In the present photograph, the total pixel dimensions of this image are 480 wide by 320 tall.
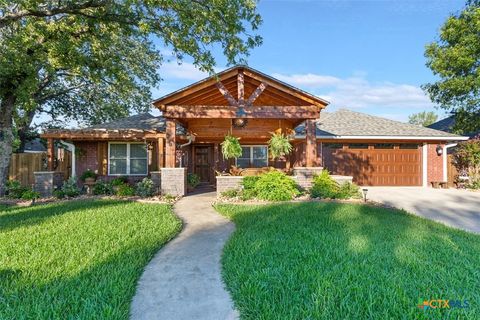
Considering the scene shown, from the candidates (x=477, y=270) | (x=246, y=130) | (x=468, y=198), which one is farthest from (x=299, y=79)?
(x=477, y=270)

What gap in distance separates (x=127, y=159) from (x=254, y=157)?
621 cm

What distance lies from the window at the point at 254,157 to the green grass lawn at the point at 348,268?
27.4 ft

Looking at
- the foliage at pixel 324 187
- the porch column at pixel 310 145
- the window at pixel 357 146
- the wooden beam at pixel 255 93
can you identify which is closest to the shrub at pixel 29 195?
the wooden beam at pixel 255 93

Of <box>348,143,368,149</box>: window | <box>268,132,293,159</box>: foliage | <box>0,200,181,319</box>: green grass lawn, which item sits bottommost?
<box>0,200,181,319</box>: green grass lawn

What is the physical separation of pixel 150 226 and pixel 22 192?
682 cm

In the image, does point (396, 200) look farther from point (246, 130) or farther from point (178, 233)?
point (178, 233)

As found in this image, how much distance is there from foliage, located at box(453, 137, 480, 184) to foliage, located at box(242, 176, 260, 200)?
11254 mm

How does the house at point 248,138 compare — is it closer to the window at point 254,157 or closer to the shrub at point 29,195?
the window at point 254,157

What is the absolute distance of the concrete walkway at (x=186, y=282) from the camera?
9.21ft

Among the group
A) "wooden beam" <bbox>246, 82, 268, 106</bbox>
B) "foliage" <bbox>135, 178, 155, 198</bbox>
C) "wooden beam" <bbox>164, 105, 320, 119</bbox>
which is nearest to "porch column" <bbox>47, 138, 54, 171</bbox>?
"foliage" <bbox>135, 178, 155, 198</bbox>

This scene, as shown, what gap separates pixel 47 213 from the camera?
277 inches

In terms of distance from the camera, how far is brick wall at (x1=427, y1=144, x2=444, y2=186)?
14453 mm

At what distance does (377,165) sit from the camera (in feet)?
47.7

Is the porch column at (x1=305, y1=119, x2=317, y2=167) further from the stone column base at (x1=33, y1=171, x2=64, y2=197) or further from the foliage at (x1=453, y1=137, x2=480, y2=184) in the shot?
the stone column base at (x1=33, y1=171, x2=64, y2=197)
